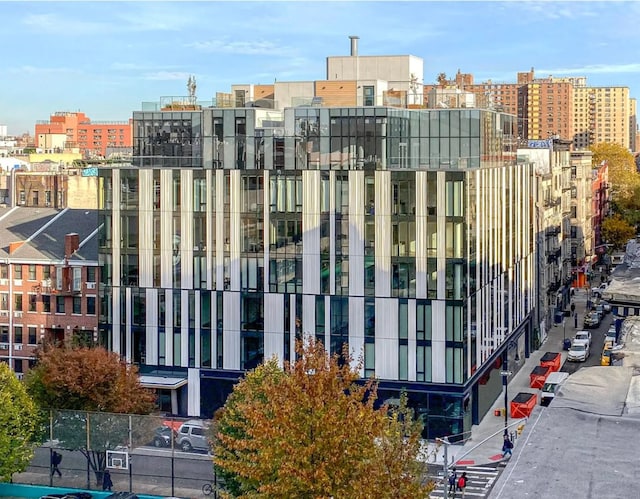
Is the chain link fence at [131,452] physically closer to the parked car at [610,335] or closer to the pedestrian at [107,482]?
the pedestrian at [107,482]

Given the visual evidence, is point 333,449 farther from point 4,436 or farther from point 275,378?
point 4,436

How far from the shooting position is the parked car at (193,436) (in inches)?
2226

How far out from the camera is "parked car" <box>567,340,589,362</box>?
88375mm

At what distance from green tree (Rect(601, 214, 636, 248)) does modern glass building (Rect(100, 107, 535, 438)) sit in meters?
98.9


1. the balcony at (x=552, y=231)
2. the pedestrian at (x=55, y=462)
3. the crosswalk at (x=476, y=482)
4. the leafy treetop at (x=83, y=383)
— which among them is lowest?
the crosswalk at (x=476, y=482)

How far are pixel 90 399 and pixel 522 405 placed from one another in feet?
90.0

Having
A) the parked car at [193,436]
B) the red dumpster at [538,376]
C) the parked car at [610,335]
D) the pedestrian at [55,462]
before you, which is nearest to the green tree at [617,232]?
the parked car at [610,335]

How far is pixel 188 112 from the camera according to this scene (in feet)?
237

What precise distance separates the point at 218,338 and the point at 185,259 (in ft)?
18.1

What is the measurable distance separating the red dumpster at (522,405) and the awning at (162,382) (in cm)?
2122

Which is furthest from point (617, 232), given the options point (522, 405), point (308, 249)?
point (308, 249)

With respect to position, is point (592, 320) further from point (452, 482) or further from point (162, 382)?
point (452, 482)

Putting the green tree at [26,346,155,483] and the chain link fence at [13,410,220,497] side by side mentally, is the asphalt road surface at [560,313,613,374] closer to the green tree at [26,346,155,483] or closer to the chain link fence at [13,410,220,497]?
the green tree at [26,346,155,483]

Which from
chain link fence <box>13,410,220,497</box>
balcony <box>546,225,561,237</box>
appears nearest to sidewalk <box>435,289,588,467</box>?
balcony <box>546,225,561,237</box>
